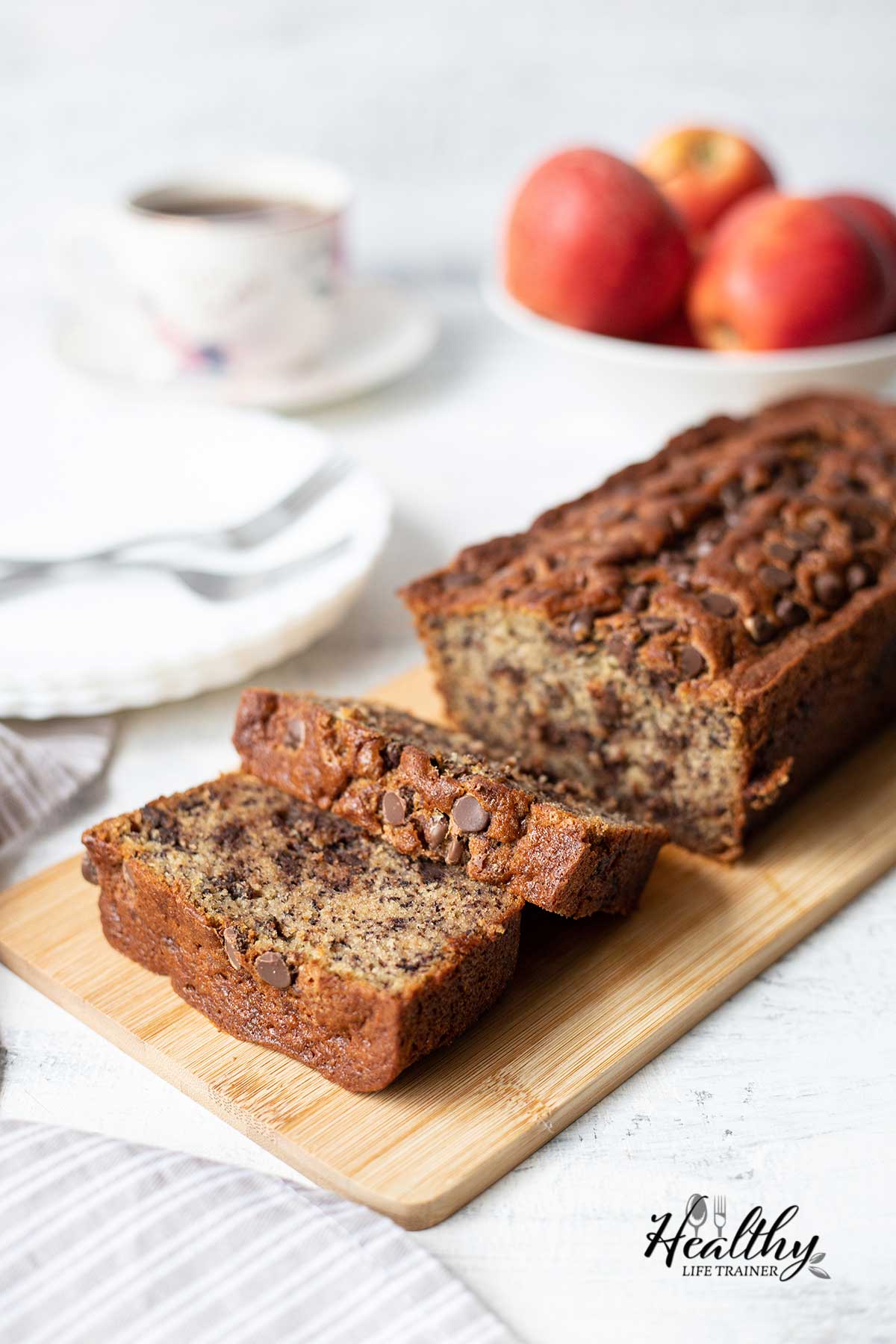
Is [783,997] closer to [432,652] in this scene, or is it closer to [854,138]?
[432,652]

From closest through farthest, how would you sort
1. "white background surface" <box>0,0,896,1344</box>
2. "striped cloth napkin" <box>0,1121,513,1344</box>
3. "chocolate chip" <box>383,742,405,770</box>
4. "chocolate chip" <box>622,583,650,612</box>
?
"striped cloth napkin" <box>0,1121,513,1344</box>
"white background surface" <box>0,0,896,1344</box>
"chocolate chip" <box>383,742,405,770</box>
"chocolate chip" <box>622,583,650,612</box>

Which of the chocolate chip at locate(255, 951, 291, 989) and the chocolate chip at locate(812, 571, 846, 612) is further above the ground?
the chocolate chip at locate(812, 571, 846, 612)

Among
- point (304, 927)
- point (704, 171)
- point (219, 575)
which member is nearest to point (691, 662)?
point (304, 927)

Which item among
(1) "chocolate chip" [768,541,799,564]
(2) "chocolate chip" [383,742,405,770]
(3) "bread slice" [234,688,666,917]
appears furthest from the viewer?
(1) "chocolate chip" [768,541,799,564]

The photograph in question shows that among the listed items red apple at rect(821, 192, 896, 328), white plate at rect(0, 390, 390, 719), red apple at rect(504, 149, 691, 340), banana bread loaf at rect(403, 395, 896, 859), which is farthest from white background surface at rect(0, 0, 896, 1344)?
red apple at rect(821, 192, 896, 328)

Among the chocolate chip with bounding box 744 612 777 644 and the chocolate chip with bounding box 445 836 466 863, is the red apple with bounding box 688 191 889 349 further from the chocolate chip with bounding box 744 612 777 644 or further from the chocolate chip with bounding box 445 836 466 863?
the chocolate chip with bounding box 445 836 466 863

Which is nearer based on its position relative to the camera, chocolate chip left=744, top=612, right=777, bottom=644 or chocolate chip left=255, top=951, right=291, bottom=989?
chocolate chip left=255, top=951, right=291, bottom=989

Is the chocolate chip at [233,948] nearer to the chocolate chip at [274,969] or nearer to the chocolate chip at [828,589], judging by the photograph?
the chocolate chip at [274,969]

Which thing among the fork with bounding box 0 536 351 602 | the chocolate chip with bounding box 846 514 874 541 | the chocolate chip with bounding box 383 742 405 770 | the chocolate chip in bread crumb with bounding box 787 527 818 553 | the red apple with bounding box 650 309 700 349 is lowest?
the fork with bounding box 0 536 351 602
